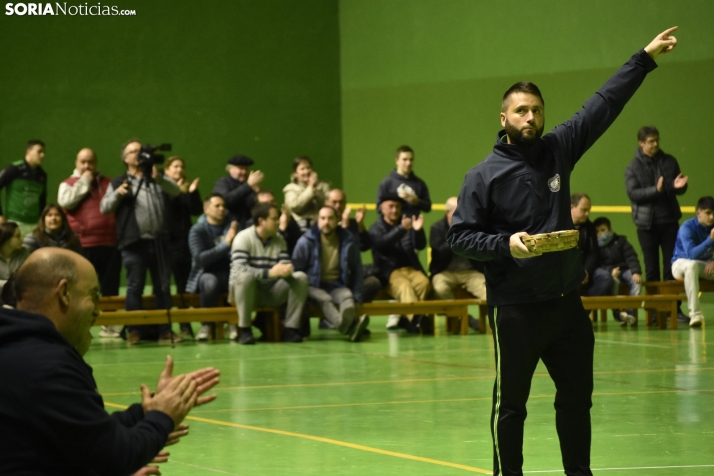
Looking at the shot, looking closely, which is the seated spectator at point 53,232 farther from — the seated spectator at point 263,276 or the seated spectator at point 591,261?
the seated spectator at point 591,261

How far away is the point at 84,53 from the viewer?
1597 cm

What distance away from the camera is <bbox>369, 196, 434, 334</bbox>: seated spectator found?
11.1 m

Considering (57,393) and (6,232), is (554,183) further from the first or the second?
(6,232)

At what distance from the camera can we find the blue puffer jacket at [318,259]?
10.6 metres

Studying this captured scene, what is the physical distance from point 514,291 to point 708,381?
3.89 metres

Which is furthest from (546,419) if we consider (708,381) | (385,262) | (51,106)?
(51,106)

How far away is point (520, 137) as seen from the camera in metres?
4.20

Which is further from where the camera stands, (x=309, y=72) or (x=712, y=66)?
(x=309, y=72)

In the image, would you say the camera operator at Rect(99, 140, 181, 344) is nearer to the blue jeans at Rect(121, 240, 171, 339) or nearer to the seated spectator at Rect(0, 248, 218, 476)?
the blue jeans at Rect(121, 240, 171, 339)

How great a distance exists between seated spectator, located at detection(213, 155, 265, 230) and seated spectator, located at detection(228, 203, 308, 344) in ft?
3.33

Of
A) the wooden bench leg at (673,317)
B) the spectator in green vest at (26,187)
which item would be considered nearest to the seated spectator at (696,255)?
the wooden bench leg at (673,317)

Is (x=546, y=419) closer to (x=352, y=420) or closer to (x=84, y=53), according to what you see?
(x=352, y=420)

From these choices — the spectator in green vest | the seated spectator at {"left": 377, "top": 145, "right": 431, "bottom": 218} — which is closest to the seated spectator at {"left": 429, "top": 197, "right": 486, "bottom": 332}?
the seated spectator at {"left": 377, "top": 145, "right": 431, "bottom": 218}

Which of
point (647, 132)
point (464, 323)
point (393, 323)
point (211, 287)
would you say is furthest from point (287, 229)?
point (647, 132)
